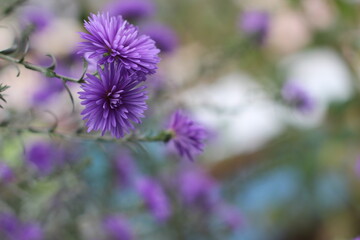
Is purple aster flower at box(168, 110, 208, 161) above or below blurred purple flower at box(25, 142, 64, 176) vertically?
below

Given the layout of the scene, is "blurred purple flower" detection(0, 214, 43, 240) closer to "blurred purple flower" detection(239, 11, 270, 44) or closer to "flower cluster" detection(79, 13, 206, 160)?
"flower cluster" detection(79, 13, 206, 160)

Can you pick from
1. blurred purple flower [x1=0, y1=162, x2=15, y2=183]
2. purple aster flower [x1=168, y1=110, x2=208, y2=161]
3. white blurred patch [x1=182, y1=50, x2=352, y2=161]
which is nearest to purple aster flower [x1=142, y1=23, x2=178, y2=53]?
blurred purple flower [x1=0, y1=162, x2=15, y2=183]

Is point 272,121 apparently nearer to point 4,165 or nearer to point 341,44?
point 341,44

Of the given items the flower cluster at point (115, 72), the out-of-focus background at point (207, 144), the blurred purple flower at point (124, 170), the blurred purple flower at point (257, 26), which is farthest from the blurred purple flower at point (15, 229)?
the blurred purple flower at point (257, 26)

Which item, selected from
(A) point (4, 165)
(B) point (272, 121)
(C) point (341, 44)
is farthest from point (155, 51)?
(B) point (272, 121)

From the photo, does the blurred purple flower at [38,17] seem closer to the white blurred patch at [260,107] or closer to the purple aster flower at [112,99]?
the purple aster flower at [112,99]

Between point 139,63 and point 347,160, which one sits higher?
point 347,160

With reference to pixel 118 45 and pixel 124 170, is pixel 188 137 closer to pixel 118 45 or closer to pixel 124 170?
pixel 118 45

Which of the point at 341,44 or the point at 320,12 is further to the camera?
the point at 320,12
